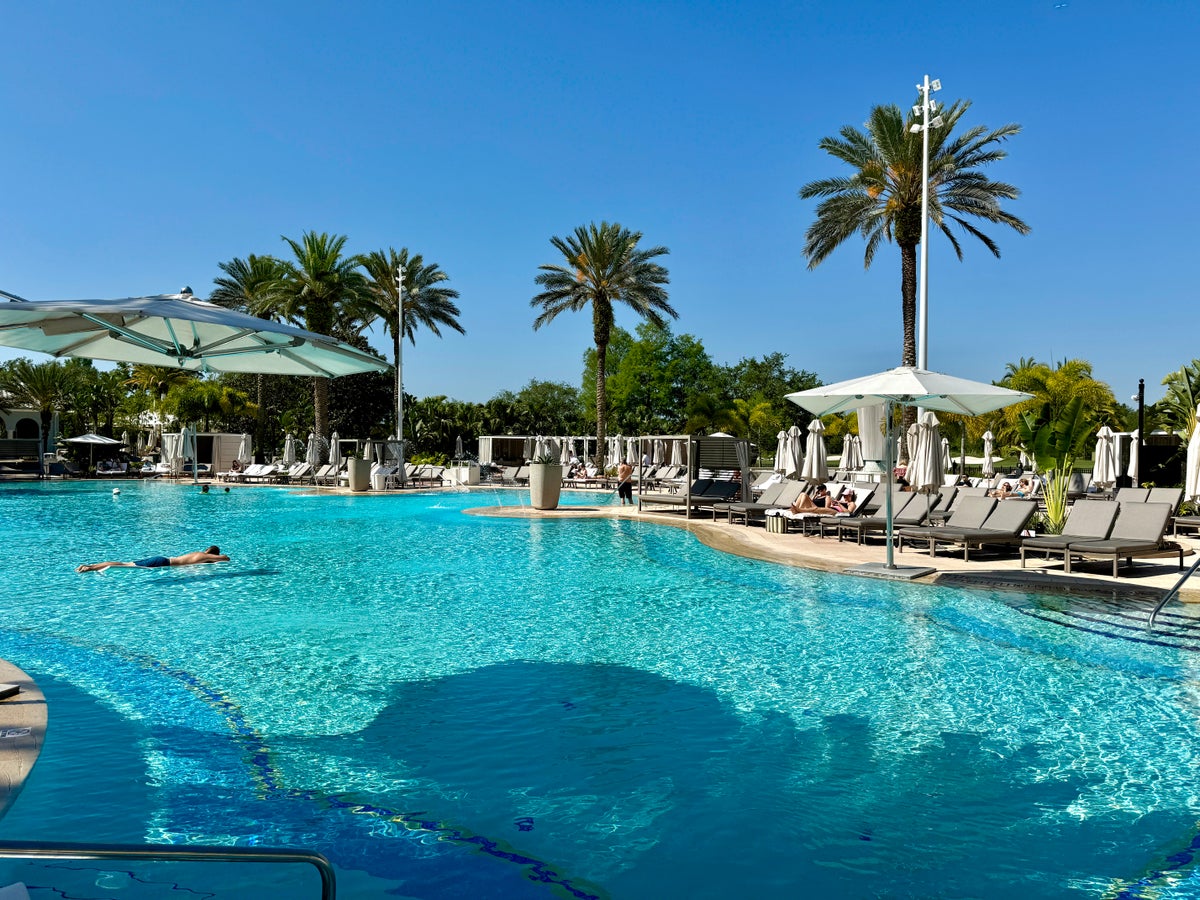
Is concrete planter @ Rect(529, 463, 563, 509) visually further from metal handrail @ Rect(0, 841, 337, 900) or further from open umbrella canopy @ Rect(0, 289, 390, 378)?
metal handrail @ Rect(0, 841, 337, 900)

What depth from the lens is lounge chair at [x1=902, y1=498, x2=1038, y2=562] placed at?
1164cm

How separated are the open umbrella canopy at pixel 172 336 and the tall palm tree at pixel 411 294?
31315mm

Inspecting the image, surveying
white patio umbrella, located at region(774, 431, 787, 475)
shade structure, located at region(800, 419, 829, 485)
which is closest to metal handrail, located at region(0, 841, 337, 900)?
shade structure, located at region(800, 419, 829, 485)

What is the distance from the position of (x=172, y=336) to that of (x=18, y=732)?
3187mm

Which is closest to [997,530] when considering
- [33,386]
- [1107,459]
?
[1107,459]

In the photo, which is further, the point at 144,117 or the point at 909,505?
the point at 144,117

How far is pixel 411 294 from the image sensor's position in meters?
38.0

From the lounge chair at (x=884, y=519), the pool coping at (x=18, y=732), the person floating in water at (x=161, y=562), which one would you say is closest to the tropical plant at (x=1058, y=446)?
the lounge chair at (x=884, y=519)

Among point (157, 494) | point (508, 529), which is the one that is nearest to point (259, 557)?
point (508, 529)

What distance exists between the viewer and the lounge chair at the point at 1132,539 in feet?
32.9

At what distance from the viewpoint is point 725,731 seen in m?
5.44

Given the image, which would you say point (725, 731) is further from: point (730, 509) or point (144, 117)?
point (144, 117)

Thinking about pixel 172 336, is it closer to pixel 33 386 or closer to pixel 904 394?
pixel 904 394

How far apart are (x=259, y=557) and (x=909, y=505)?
1070 centimetres
